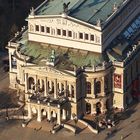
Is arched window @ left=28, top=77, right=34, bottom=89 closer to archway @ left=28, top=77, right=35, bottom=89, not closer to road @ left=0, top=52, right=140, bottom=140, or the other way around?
archway @ left=28, top=77, right=35, bottom=89

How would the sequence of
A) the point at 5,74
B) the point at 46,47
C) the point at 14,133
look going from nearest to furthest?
the point at 14,133
the point at 46,47
the point at 5,74

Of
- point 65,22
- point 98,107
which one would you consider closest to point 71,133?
point 98,107

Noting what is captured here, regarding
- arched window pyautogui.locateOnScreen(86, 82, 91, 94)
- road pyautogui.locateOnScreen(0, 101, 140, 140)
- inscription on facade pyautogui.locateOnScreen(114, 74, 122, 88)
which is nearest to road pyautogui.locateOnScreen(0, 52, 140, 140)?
road pyautogui.locateOnScreen(0, 101, 140, 140)

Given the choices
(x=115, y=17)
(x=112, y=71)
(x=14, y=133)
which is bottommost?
(x=14, y=133)

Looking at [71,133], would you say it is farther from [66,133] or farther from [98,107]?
[98,107]

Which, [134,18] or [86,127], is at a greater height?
[134,18]

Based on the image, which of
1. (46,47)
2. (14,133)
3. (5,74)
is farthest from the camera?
(5,74)

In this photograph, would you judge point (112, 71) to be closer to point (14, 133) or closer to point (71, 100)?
point (71, 100)

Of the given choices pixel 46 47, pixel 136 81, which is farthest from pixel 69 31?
pixel 136 81
